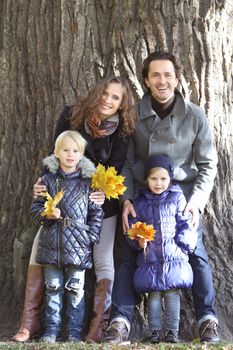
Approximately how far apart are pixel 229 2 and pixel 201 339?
280cm

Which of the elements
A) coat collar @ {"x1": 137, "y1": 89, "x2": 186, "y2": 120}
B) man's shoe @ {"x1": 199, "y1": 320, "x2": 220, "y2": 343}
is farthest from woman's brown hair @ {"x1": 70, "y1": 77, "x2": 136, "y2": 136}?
man's shoe @ {"x1": 199, "y1": 320, "x2": 220, "y2": 343}

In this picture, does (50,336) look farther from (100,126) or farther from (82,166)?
(100,126)

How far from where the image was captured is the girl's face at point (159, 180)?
4.96m

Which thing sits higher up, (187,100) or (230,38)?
(230,38)

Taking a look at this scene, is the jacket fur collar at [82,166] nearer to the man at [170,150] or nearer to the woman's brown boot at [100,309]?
the man at [170,150]

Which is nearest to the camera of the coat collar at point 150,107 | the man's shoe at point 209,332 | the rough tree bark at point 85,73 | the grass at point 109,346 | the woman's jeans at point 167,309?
the grass at point 109,346

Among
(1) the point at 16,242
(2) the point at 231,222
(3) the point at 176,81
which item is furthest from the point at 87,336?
(3) the point at 176,81

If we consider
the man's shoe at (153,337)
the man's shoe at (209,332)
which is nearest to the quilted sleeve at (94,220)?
the man's shoe at (153,337)

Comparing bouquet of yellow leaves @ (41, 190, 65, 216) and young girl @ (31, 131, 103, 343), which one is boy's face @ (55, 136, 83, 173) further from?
bouquet of yellow leaves @ (41, 190, 65, 216)

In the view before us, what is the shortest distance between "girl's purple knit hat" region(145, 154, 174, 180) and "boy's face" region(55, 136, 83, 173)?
496 millimetres

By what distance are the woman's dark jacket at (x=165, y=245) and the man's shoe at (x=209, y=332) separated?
0.95ft

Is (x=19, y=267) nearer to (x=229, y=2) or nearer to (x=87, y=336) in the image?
(x=87, y=336)

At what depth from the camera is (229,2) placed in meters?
5.85

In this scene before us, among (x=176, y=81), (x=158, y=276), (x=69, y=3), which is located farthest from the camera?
(x=69, y=3)
